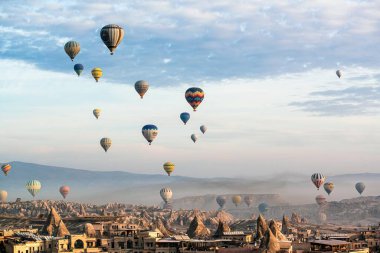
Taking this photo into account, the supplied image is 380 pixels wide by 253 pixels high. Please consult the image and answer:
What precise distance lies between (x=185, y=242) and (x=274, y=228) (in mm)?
25611

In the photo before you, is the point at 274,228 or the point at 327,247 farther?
the point at 274,228

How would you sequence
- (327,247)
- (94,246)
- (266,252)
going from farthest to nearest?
(94,246)
(327,247)
(266,252)

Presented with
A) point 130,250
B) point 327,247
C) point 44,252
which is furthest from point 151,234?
point 327,247

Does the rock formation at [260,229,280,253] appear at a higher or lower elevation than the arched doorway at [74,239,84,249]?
lower

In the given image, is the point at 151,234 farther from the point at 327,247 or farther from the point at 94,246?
the point at 327,247

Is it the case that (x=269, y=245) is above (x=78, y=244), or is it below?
below

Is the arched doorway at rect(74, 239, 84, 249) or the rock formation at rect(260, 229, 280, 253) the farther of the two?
the arched doorway at rect(74, 239, 84, 249)

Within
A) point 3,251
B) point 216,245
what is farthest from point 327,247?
point 3,251

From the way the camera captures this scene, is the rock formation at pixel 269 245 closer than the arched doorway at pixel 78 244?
Yes

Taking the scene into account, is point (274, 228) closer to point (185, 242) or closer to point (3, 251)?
point (185, 242)

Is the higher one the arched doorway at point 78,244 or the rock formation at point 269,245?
the arched doorway at point 78,244

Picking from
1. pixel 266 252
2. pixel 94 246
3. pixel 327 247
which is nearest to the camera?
pixel 266 252

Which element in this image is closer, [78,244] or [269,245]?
[269,245]

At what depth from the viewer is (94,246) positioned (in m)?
187
